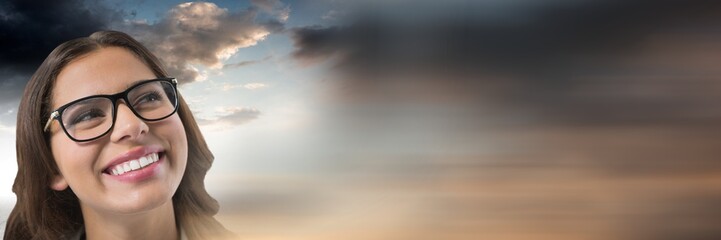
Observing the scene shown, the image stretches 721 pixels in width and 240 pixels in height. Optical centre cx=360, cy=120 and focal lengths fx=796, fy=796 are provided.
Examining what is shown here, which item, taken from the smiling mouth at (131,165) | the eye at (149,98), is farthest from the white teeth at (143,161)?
the eye at (149,98)

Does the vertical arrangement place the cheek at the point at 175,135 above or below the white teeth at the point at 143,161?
above

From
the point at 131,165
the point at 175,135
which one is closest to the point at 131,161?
the point at 131,165

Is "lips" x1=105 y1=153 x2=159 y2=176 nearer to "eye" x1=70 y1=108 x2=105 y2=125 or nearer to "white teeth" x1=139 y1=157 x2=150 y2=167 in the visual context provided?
"white teeth" x1=139 y1=157 x2=150 y2=167

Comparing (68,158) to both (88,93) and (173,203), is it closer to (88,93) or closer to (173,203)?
(88,93)

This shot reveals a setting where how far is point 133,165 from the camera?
1.78 metres

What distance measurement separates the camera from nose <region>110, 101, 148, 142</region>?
5.74 ft

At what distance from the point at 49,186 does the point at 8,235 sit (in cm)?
22

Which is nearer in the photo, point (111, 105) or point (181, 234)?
point (111, 105)

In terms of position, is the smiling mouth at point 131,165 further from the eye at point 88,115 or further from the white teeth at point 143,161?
the eye at point 88,115

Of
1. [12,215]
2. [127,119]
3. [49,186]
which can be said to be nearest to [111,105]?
[127,119]

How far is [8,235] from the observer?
1994mm

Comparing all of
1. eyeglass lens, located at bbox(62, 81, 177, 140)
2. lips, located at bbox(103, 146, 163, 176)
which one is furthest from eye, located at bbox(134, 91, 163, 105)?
lips, located at bbox(103, 146, 163, 176)

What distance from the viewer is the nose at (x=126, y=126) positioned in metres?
1.75

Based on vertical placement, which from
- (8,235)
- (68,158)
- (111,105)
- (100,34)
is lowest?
(8,235)
